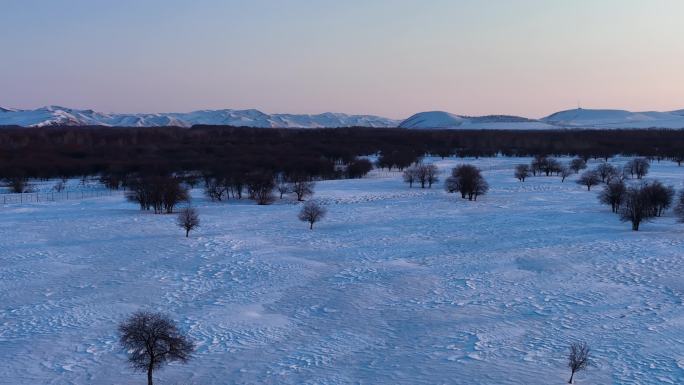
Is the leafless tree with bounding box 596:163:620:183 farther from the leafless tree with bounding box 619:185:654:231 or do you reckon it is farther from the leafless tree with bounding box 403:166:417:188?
the leafless tree with bounding box 619:185:654:231

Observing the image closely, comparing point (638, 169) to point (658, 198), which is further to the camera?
point (638, 169)

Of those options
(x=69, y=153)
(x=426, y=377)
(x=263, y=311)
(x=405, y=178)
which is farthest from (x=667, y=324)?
(x=69, y=153)

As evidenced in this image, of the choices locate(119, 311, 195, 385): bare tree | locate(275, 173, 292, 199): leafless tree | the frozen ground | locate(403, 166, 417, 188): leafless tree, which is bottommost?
the frozen ground

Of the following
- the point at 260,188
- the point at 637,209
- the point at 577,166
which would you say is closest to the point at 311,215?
the point at 260,188

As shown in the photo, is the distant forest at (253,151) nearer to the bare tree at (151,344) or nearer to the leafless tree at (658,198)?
the leafless tree at (658,198)

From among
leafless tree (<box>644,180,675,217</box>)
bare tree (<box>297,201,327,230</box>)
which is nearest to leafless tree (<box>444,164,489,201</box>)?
leafless tree (<box>644,180,675,217</box>)

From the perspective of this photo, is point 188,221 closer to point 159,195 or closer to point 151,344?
point 159,195
